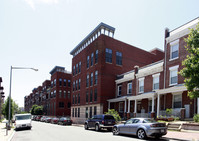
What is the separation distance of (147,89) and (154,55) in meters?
19.8

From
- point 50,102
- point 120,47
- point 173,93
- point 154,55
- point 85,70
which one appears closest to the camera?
point 173,93

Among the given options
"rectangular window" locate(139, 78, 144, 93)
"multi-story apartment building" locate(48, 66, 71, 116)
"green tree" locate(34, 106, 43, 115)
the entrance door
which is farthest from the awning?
"green tree" locate(34, 106, 43, 115)

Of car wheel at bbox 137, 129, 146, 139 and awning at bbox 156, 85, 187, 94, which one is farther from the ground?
awning at bbox 156, 85, 187, 94

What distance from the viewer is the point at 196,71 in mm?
10742

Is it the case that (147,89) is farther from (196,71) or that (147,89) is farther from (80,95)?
(80,95)

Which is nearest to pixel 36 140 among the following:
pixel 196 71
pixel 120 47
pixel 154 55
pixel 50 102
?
pixel 196 71

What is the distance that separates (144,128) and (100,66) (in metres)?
21.7

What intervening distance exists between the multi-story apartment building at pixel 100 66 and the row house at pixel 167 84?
19.1 ft

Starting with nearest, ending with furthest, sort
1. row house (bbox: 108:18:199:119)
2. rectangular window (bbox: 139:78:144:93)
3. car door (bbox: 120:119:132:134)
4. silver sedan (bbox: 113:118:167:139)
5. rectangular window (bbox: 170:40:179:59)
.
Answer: silver sedan (bbox: 113:118:167:139) → car door (bbox: 120:119:132:134) → row house (bbox: 108:18:199:119) → rectangular window (bbox: 170:40:179:59) → rectangular window (bbox: 139:78:144:93)

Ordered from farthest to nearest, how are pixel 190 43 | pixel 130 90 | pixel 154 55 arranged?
pixel 154 55, pixel 130 90, pixel 190 43

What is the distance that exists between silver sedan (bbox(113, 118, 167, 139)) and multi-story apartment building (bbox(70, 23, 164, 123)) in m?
18.3

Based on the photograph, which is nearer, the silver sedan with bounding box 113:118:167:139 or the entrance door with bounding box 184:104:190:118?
the silver sedan with bounding box 113:118:167:139

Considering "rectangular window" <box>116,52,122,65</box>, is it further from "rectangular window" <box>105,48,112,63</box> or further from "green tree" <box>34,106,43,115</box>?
"green tree" <box>34,106,43,115</box>

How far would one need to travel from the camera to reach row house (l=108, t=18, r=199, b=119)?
19.3 metres
